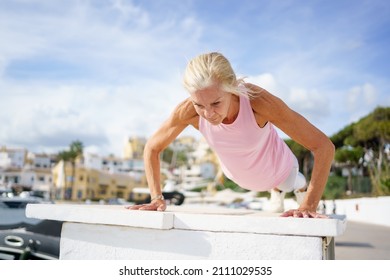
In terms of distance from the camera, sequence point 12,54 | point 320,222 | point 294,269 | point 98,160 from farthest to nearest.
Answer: point 98,160
point 12,54
point 294,269
point 320,222

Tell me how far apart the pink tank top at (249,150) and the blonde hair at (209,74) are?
16cm

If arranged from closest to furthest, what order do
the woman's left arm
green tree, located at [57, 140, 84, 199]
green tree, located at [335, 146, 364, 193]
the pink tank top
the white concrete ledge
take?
1. the white concrete ledge
2. the woman's left arm
3. the pink tank top
4. green tree, located at [335, 146, 364, 193]
5. green tree, located at [57, 140, 84, 199]

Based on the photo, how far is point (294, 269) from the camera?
→ 1519 mm

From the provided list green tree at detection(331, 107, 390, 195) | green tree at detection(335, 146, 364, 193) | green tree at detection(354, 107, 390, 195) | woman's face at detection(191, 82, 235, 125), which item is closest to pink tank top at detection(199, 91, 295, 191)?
woman's face at detection(191, 82, 235, 125)

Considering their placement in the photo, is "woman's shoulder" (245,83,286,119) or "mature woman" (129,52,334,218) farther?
"woman's shoulder" (245,83,286,119)

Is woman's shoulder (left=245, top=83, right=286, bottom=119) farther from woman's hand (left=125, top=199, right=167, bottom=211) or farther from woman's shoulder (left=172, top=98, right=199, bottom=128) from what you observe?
woman's hand (left=125, top=199, right=167, bottom=211)

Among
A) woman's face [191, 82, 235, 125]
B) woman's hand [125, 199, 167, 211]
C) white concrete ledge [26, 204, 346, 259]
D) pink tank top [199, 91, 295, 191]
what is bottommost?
white concrete ledge [26, 204, 346, 259]

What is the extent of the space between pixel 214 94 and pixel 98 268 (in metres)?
0.81

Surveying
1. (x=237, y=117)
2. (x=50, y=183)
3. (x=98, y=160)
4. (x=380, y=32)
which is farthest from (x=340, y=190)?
(x=98, y=160)

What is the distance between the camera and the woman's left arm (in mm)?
1712

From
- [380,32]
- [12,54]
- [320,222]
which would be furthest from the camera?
[12,54]

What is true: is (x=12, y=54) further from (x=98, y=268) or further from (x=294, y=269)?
(x=294, y=269)

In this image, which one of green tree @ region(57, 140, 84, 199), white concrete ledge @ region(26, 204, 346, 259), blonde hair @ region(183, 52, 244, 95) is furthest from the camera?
green tree @ region(57, 140, 84, 199)

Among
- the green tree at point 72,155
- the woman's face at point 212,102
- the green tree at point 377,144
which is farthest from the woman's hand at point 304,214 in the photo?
the green tree at point 72,155
